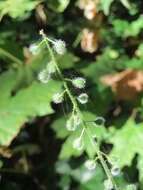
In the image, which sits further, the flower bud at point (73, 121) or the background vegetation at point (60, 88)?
the background vegetation at point (60, 88)

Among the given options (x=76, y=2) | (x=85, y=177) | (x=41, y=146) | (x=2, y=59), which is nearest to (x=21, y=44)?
(x=2, y=59)

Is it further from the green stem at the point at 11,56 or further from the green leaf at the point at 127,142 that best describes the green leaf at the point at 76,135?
the green stem at the point at 11,56

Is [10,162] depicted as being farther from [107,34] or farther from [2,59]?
[107,34]

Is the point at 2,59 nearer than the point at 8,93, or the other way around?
the point at 8,93

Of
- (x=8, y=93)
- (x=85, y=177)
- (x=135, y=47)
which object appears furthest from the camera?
(x=135, y=47)

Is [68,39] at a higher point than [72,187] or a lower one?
higher

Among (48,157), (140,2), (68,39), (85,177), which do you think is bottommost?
(85,177)

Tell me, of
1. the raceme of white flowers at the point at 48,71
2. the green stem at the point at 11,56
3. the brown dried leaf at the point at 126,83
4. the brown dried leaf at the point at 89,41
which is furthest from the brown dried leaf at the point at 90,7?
the raceme of white flowers at the point at 48,71

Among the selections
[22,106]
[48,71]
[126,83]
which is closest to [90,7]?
[126,83]
